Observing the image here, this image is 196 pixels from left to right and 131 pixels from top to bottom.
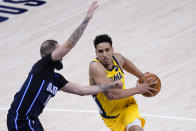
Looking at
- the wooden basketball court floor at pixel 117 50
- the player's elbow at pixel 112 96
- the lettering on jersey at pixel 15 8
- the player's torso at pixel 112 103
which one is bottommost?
the wooden basketball court floor at pixel 117 50

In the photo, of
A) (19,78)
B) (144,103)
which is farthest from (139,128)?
(19,78)

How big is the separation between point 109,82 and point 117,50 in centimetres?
518

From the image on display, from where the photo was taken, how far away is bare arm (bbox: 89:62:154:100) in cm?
583

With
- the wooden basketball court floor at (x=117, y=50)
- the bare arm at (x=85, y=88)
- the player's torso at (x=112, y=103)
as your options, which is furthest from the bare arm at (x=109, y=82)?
the wooden basketball court floor at (x=117, y=50)

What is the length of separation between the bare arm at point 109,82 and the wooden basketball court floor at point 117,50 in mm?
2008

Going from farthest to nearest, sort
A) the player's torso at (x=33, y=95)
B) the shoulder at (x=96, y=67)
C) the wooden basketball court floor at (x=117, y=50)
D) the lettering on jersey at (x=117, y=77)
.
Result: the wooden basketball court floor at (x=117, y=50), the lettering on jersey at (x=117, y=77), the shoulder at (x=96, y=67), the player's torso at (x=33, y=95)

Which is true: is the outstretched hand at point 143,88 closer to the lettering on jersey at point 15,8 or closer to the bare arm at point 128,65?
the bare arm at point 128,65

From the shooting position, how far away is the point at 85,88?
5660 mm

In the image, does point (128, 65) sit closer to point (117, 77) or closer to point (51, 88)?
point (117, 77)

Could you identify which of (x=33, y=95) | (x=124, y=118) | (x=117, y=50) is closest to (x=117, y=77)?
(x=124, y=118)

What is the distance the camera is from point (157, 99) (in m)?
8.67

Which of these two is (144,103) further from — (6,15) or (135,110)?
Answer: (6,15)

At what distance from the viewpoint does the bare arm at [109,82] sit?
5826mm

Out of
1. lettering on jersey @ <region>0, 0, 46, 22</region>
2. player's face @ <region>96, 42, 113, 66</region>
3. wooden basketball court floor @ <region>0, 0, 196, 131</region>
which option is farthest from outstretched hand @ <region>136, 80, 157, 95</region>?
lettering on jersey @ <region>0, 0, 46, 22</region>
